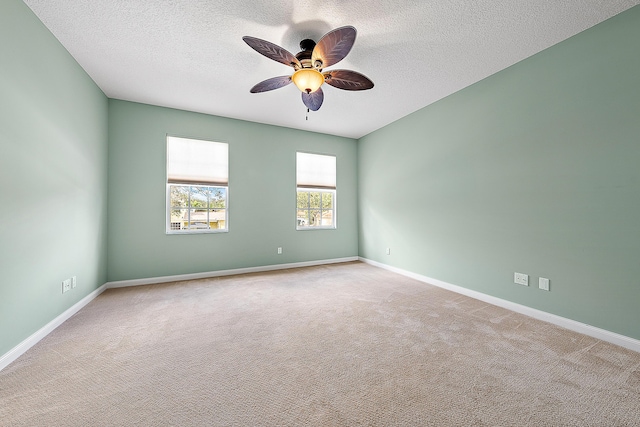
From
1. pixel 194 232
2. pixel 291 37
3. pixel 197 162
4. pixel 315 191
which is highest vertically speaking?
pixel 291 37

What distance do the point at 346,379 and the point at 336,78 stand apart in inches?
104

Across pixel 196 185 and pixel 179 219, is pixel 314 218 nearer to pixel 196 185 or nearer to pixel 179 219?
pixel 196 185

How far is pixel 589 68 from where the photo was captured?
2.31 metres

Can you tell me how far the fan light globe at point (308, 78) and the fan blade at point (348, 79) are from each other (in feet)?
0.43

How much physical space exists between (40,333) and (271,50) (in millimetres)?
3172

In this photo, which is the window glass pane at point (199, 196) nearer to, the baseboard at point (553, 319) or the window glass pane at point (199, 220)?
the window glass pane at point (199, 220)

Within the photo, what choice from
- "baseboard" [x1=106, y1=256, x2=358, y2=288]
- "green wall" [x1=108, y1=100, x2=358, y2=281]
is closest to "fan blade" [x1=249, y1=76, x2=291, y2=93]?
"green wall" [x1=108, y1=100, x2=358, y2=281]

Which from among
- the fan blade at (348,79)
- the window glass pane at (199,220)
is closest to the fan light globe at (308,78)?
the fan blade at (348,79)

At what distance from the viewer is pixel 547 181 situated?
8.57ft

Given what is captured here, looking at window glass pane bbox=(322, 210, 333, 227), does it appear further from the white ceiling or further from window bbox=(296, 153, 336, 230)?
the white ceiling

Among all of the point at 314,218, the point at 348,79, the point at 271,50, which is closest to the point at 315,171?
the point at 314,218

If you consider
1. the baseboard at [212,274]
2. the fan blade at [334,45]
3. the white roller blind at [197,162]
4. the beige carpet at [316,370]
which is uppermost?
the fan blade at [334,45]

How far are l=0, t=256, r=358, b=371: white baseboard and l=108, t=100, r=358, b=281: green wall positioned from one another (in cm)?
8

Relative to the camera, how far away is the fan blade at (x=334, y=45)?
1.89 metres
